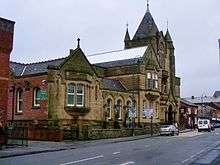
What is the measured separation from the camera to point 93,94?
1922 inches

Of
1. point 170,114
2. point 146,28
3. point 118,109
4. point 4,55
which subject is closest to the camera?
point 4,55

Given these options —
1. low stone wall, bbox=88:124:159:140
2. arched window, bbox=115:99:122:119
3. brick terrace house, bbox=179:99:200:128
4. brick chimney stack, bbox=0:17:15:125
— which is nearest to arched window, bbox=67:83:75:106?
low stone wall, bbox=88:124:159:140

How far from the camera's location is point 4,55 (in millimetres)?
31531

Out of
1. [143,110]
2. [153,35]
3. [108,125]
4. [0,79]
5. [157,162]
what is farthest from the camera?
[153,35]

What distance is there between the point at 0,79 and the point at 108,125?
2387cm

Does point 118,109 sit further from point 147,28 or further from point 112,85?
point 147,28

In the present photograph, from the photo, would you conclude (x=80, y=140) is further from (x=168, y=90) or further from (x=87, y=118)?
(x=168, y=90)

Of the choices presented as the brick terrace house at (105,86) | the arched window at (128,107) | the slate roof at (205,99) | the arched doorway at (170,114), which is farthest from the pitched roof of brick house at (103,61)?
the slate roof at (205,99)

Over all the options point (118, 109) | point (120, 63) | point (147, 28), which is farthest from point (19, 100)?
point (147, 28)

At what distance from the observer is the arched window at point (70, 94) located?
46188 millimetres

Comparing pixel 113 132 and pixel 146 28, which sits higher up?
pixel 146 28

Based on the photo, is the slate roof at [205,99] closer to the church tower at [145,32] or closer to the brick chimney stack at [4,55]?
the church tower at [145,32]

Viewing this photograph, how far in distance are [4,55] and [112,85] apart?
1141 inches

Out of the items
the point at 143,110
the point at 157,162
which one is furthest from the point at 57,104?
the point at 157,162
